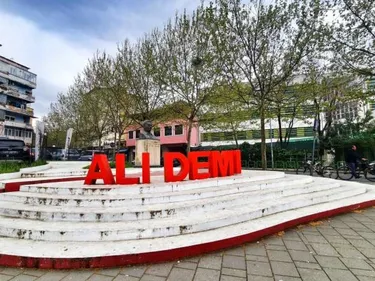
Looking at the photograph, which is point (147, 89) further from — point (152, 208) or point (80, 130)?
point (152, 208)

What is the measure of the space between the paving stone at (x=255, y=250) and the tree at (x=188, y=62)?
11.7 m

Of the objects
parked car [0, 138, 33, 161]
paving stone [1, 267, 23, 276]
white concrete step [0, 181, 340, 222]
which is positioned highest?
parked car [0, 138, 33, 161]

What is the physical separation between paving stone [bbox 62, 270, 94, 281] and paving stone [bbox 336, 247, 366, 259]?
11.3 feet

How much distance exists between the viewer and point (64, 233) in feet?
11.9

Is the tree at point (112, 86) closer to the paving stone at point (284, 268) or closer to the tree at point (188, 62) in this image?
the tree at point (188, 62)

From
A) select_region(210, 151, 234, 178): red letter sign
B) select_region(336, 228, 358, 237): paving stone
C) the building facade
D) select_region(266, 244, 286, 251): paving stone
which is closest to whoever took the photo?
select_region(266, 244, 286, 251): paving stone

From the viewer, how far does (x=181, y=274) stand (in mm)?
3031

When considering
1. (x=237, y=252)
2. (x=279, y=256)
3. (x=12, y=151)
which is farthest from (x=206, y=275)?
(x=12, y=151)

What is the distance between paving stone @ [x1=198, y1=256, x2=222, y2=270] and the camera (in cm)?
323

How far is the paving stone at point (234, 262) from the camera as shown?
3.25 m

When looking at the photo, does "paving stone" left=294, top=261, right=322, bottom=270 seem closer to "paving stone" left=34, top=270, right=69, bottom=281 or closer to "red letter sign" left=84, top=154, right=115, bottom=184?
"paving stone" left=34, top=270, right=69, bottom=281

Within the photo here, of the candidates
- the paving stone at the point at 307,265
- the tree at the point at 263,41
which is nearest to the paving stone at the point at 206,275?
the paving stone at the point at 307,265

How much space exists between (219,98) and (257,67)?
2949 mm

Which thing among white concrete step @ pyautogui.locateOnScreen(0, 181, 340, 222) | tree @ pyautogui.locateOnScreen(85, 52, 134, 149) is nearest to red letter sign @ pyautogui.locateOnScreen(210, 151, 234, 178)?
white concrete step @ pyautogui.locateOnScreen(0, 181, 340, 222)
